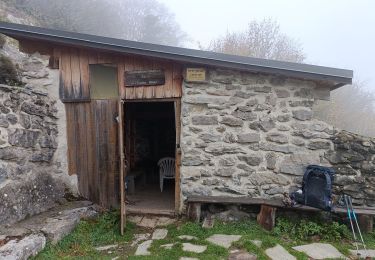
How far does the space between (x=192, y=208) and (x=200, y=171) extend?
622 millimetres

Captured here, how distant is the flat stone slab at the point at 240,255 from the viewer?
381cm

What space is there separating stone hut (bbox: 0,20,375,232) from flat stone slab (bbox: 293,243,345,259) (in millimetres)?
1036

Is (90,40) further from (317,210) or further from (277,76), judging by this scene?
(317,210)

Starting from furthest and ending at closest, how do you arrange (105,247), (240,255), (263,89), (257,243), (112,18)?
(112,18)
(263,89)
(105,247)
(257,243)
(240,255)

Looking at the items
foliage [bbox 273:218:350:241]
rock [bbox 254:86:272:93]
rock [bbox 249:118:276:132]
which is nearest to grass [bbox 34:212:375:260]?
foliage [bbox 273:218:350:241]

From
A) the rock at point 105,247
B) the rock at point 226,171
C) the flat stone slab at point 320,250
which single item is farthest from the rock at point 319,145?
the rock at point 105,247

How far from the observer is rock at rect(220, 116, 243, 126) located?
16.6 feet

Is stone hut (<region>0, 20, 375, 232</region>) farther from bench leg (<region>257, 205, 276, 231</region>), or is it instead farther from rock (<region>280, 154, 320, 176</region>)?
bench leg (<region>257, 205, 276, 231</region>)

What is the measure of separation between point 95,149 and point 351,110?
70.5ft

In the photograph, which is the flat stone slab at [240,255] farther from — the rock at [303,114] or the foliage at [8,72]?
the foliage at [8,72]

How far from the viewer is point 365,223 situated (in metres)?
4.67

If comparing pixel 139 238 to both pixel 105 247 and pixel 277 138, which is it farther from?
pixel 277 138

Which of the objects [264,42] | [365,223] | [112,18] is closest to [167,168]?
[365,223]

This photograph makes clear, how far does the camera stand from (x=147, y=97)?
522 centimetres
